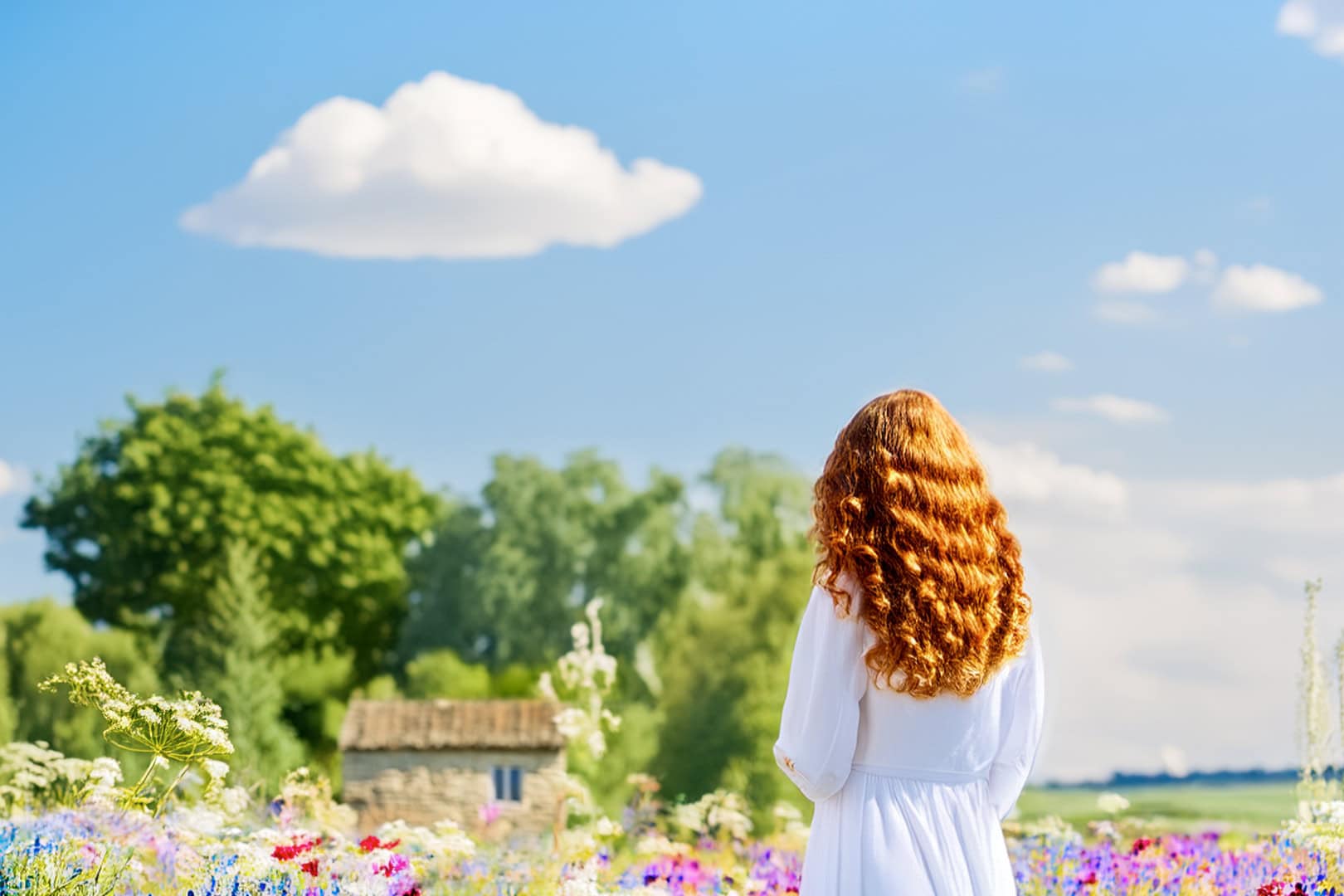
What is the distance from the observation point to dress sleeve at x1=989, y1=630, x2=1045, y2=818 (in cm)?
404

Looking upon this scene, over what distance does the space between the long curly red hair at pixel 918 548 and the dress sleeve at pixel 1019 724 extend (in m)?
0.10

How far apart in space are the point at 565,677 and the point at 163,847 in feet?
8.45

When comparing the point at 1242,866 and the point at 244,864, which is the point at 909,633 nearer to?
the point at 244,864

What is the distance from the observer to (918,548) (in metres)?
3.83

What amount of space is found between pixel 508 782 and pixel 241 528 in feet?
27.3

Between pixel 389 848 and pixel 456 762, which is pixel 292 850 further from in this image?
pixel 456 762

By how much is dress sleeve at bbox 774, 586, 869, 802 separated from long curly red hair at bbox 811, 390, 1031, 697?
1.8 inches

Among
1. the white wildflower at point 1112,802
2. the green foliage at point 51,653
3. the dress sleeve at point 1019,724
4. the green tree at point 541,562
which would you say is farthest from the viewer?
the green tree at point 541,562

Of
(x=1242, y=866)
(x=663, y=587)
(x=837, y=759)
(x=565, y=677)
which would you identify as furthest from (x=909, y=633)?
(x=663, y=587)

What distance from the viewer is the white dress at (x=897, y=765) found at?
3.79 m

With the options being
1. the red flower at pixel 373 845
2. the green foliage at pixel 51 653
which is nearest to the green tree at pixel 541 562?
the green foliage at pixel 51 653

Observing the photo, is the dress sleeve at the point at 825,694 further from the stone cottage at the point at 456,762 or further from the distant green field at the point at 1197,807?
the stone cottage at the point at 456,762

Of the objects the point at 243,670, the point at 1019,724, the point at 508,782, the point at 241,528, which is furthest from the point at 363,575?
the point at 1019,724

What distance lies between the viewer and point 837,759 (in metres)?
3.82
